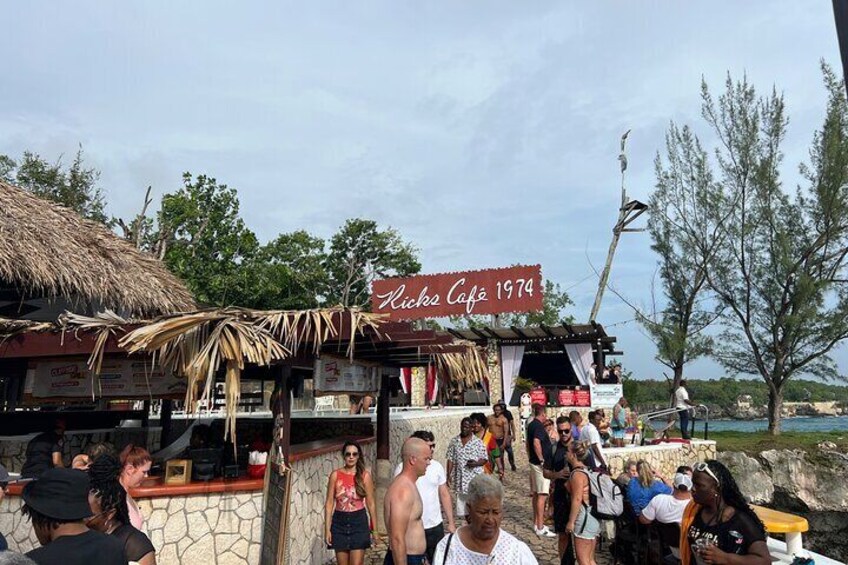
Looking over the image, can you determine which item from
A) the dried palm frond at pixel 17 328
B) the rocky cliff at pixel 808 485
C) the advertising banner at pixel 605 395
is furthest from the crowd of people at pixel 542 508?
the advertising banner at pixel 605 395

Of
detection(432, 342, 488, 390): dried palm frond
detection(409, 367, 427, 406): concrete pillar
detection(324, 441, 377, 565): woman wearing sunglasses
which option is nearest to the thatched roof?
detection(432, 342, 488, 390): dried palm frond

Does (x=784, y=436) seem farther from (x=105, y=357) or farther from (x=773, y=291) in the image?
(x=105, y=357)

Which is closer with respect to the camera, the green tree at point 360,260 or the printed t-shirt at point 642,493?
the printed t-shirt at point 642,493

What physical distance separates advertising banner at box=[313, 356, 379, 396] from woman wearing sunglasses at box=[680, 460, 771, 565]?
440 centimetres

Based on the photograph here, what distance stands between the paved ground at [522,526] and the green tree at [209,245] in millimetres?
15541

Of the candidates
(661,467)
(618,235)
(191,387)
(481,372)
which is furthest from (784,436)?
(191,387)

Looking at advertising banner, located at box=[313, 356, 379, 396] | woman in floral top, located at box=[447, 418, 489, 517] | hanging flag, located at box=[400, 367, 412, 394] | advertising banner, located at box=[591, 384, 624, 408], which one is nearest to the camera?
advertising banner, located at box=[313, 356, 379, 396]

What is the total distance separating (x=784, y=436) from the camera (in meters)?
21.2

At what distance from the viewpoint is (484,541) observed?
2865 millimetres

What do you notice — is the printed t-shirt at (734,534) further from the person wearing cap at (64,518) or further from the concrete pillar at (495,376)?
the concrete pillar at (495,376)

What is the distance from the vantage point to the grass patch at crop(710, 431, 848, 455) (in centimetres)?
1886

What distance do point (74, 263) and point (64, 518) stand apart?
8740mm

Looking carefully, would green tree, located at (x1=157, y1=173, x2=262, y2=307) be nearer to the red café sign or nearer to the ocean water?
the red café sign

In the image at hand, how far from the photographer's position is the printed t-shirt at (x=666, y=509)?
6.44 m
